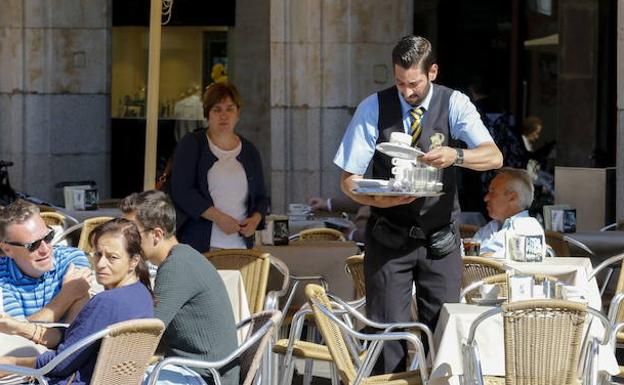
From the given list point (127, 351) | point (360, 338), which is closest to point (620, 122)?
point (360, 338)

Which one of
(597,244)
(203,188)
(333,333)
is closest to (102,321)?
(333,333)

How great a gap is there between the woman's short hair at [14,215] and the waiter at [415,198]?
1342 mm

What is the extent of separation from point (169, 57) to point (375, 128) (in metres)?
8.90

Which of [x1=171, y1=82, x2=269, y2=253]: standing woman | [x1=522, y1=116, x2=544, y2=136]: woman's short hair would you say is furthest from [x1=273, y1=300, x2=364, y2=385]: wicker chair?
[x1=522, y1=116, x2=544, y2=136]: woman's short hair

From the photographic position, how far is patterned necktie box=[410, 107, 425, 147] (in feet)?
21.8

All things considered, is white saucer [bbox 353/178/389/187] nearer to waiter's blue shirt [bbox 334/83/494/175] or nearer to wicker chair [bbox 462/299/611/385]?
waiter's blue shirt [bbox 334/83/494/175]

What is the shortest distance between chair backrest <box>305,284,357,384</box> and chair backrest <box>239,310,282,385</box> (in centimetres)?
29

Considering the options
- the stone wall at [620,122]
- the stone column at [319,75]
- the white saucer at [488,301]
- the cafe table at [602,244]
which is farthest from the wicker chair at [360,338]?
the stone column at [319,75]

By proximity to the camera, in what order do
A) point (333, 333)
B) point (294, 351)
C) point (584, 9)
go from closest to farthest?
1. point (333, 333)
2. point (294, 351)
3. point (584, 9)

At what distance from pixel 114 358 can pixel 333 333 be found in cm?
129

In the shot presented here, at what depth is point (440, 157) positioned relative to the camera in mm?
6355

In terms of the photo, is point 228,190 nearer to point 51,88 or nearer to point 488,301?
point 488,301

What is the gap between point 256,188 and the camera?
8.74 metres

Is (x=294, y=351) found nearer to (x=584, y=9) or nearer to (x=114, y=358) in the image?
(x=114, y=358)
